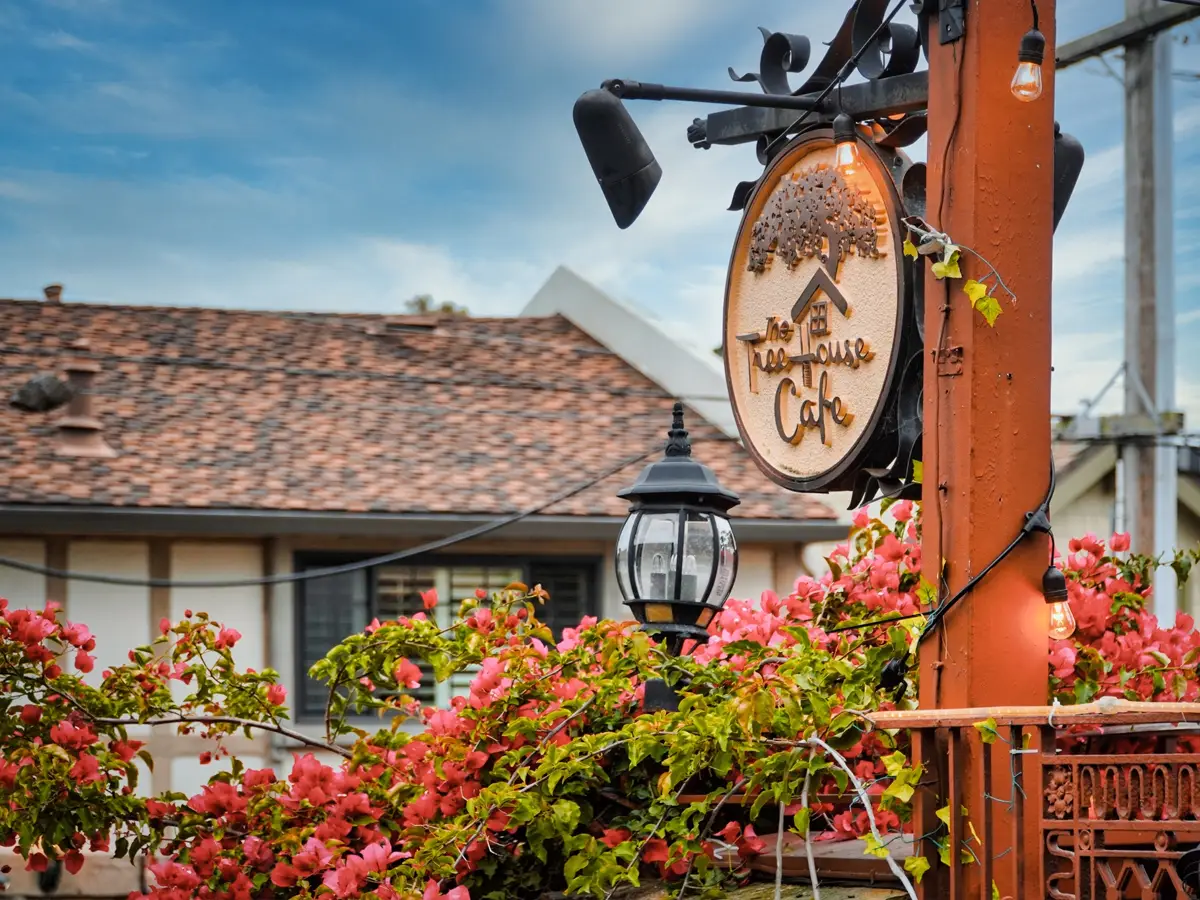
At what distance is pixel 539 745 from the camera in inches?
163

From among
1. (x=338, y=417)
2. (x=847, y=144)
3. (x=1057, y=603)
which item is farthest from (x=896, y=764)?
(x=338, y=417)

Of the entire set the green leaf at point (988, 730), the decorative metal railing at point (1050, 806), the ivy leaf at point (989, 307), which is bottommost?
the decorative metal railing at point (1050, 806)

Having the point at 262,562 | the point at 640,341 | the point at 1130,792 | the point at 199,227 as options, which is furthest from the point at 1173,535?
the point at 199,227

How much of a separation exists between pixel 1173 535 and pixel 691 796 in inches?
277

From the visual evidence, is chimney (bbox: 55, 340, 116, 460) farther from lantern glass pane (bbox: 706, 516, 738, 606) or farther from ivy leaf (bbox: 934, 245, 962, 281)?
ivy leaf (bbox: 934, 245, 962, 281)

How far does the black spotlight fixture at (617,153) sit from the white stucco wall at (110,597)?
25.6 feet

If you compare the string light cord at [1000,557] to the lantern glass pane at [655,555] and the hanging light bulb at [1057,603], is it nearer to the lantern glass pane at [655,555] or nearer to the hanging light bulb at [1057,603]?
the hanging light bulb at [1057,603]

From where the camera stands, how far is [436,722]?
14.2ft

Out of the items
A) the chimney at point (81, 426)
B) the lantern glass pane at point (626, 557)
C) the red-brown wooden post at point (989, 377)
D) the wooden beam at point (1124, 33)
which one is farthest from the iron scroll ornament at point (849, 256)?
the chimney at point (81, 426)

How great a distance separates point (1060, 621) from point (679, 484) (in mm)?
1458

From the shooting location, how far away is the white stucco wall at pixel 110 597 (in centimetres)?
1123

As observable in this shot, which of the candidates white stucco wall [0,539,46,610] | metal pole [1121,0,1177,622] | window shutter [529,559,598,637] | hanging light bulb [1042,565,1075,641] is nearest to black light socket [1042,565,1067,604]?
hanging light bulb [1042,565,1075,641]

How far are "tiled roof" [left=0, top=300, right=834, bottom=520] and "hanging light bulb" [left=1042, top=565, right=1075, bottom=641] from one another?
8.04m

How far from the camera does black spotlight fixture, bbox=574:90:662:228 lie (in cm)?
431
